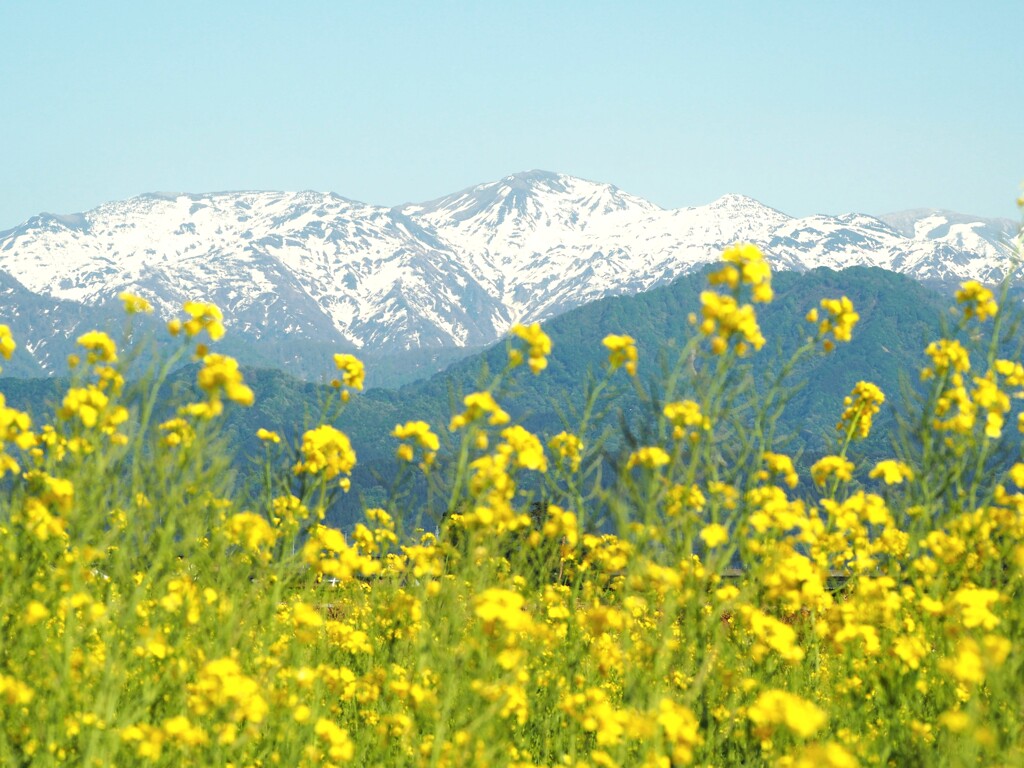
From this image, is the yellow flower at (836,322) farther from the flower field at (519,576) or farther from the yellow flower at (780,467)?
the yellow flower at (780,467)

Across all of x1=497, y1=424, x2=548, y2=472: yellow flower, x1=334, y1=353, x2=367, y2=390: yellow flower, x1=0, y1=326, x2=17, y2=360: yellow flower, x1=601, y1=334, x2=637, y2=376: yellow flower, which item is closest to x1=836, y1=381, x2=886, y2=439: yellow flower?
x1=601, y1=334, x2=637, y2=376: yellow flower

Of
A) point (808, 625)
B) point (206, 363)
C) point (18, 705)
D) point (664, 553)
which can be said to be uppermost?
point (206, 363)

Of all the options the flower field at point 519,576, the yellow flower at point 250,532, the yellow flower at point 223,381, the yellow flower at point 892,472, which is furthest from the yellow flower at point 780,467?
the yellow flower at point 223,381

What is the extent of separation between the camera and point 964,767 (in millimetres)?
→ 3086

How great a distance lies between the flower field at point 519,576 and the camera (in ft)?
12.4

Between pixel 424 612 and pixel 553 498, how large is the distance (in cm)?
88

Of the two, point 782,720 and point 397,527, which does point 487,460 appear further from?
point 782,720

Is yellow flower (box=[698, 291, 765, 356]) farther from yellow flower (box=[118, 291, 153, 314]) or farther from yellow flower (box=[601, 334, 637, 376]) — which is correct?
yellow flower (box=[118, 291, 153, 314])

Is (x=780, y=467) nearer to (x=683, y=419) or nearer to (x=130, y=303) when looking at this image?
(x=683, y=419)

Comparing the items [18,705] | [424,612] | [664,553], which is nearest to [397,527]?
[424,612]

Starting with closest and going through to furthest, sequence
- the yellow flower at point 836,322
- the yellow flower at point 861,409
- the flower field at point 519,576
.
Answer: the flower field at point 519,576 < the yellow flower at point 836,322 < the yellow flower at point 861,409

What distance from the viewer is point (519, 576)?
15.0ft

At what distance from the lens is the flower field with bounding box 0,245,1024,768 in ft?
12.4

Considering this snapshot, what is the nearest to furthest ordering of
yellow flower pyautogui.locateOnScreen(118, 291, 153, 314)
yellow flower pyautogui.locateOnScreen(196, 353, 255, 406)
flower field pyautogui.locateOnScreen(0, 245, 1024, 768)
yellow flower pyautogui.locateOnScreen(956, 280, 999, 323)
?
flower field pyautogui.locateOnScreen(0, 245, 1024, 768)
yellow flower pyautogui.locateOnScreen(196, 353, 255, 406)
yellow flower pyautogui.locateOnScreen(118, 291, 153, 314)
yellow flower pyautogui.locateOnScreen(956, 280, 999, 323)
